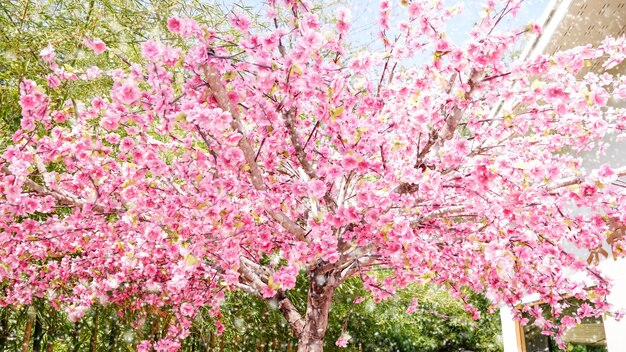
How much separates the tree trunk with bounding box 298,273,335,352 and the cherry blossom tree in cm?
1

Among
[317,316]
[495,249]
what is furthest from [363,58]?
[317,316]

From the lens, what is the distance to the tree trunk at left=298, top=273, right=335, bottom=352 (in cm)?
369

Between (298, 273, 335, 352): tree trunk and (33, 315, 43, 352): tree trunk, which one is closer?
(298, 273, 335, 352): tree trunk

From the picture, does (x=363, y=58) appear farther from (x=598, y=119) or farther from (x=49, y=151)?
(x=49, y=151)

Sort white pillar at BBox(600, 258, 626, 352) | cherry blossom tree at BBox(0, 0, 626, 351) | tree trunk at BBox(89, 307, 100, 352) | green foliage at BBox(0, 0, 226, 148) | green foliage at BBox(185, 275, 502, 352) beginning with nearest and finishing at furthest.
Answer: cherry blossom tree at BBox(0, 0, 626, 351), green foliage at BBox(0, 0, 226, 148), white pillar at BBox(600, 258, 626, 352), tree trunk at BBox(89, 307, 100, 352), green foliage at BBox(185, 275, 502, 352)

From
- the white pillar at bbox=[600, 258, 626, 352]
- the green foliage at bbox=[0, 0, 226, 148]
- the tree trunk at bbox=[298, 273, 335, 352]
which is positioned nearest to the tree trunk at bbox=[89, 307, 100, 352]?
the green foliage at bbox=[0, 0, 226, 148]

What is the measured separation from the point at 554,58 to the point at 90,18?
147 inches

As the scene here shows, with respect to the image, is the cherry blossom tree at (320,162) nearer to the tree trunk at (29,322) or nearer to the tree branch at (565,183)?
the tree branch at (565,183)

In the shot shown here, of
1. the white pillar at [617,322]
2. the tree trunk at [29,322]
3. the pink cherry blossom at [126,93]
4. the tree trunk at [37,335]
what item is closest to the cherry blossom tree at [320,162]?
the pink cherry blossom at [126,93]

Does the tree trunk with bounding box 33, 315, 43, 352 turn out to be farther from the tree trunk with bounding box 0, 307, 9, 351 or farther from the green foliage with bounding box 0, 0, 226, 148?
the green foliage with bounding box 0, 0, 226, 148

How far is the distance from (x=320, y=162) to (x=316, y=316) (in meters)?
1.18

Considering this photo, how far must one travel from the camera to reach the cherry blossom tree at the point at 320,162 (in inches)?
109

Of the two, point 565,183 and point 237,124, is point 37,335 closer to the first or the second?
point 237,124

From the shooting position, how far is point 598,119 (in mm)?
3357
